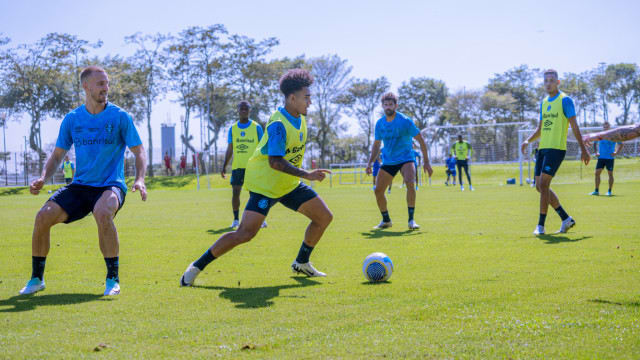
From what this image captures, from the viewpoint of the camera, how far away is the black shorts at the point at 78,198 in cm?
560

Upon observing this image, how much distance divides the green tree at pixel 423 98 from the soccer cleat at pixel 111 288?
73265mm

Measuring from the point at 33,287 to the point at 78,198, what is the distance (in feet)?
2.95

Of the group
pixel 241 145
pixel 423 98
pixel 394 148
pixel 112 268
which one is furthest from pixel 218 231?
pixel 423 98

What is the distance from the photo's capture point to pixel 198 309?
4.88m

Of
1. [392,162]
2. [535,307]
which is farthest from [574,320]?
[392,162]

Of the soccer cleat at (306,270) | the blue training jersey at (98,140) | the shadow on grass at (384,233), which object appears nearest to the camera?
the blue training jersey at (98,140)

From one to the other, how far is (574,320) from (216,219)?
35.4 feet

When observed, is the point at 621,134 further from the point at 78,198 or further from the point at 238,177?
the point at 238,177

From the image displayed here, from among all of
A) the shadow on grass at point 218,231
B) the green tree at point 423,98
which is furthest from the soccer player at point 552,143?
the green tree at point 423,98

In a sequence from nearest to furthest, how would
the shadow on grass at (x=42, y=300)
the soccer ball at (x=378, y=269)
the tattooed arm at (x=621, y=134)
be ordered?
the shadow on grass at (x=42, y=300), the tattooed arm at (x=621, y=134), the soccer ball at (x=378, y=269)

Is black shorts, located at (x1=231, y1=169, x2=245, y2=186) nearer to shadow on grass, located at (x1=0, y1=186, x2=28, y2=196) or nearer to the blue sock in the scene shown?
the blue sock

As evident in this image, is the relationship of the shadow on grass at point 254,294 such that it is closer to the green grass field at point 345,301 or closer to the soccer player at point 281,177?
the green grass field at point 345,301

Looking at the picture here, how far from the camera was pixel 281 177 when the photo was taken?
20.1 feet

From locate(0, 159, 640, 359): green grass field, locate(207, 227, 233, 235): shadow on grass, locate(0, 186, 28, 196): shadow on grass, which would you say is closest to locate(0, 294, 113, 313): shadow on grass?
locate(0, 159, 640, 359): green grass field
